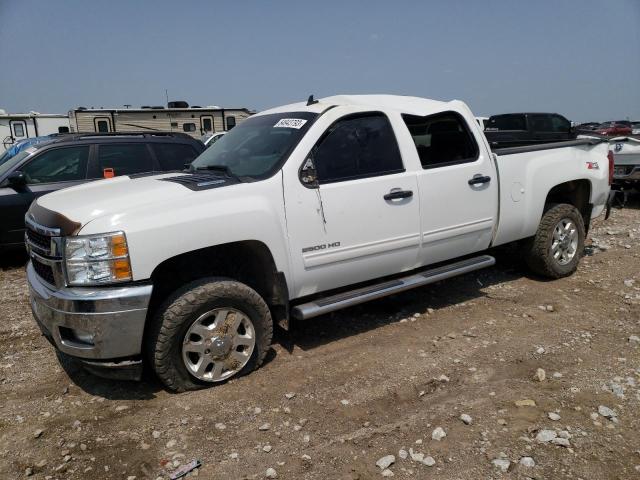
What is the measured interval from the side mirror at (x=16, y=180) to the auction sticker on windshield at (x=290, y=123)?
13.6ft

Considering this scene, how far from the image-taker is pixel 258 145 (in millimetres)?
3969

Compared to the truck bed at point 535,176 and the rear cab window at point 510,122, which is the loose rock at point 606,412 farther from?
the rear cab window at point 510,122

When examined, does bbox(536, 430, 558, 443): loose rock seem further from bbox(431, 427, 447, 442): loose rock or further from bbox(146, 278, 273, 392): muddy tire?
bbox(146, 278, 273, 392): muddy tire

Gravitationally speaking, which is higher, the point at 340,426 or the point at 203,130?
the point at 203,130

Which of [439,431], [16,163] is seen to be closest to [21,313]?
[16,163]

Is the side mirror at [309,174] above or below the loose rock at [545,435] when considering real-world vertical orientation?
above

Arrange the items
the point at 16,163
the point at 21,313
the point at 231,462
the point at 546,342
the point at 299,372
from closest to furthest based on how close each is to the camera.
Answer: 1. the point at 231,462
2. the point at 299,372
3. the point at 546,342
4. the point at 21,313
5. the point at 16,163

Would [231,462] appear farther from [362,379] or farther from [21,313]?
[21,313]

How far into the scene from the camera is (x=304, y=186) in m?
3.55

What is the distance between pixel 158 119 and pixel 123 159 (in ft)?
36.0

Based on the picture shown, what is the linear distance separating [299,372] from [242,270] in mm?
865

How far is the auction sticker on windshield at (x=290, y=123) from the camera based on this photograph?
381 centimetres

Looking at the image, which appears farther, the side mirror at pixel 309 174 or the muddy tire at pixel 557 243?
the muddy tire at pixel 557 243

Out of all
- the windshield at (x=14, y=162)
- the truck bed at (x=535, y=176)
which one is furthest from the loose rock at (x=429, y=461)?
the windshield at (x=14, y=162)
